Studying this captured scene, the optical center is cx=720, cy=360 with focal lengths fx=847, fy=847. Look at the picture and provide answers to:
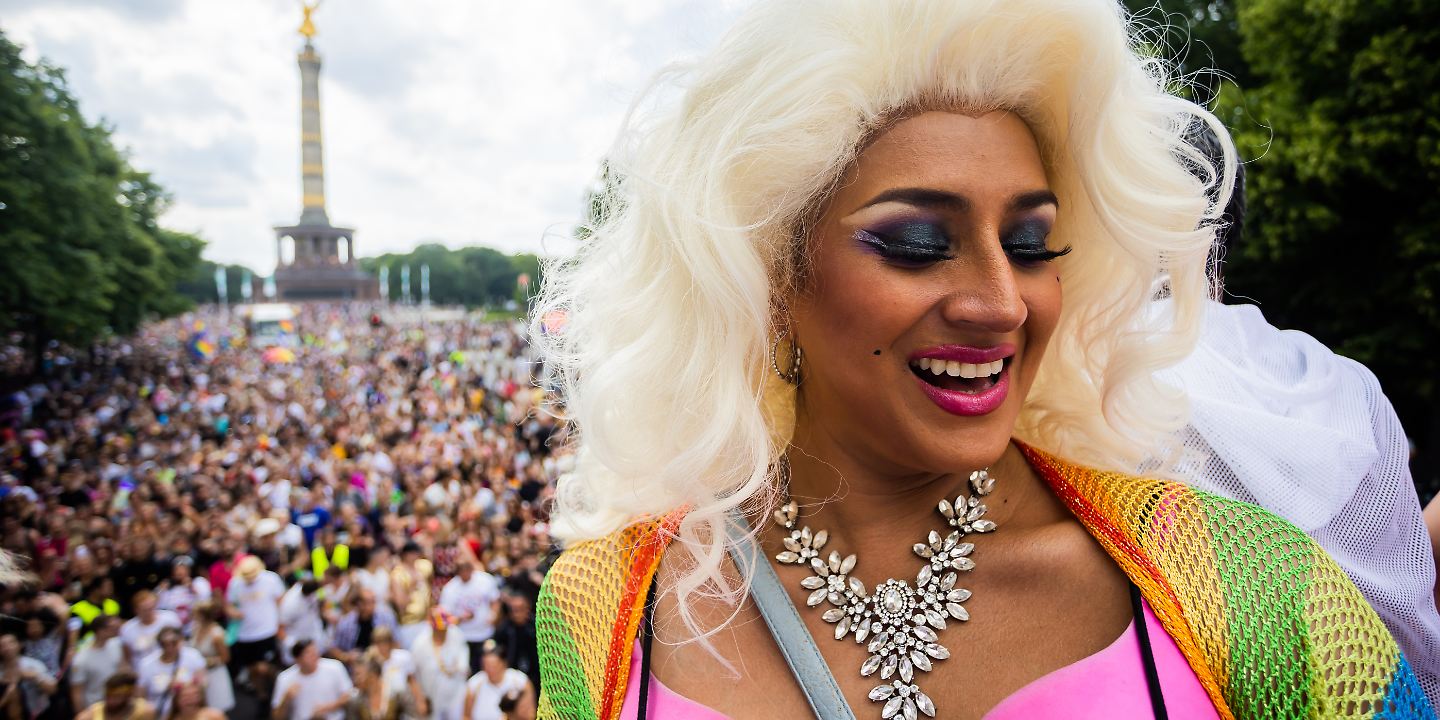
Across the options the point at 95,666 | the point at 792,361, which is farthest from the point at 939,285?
the point at 95,666

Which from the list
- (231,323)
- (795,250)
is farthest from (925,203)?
(231,323)

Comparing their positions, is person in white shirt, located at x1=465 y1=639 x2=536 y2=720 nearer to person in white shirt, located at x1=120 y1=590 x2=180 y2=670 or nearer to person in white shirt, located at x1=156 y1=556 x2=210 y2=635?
person in white shirt, located at x1=120 y1=590 x2=180 y2=670

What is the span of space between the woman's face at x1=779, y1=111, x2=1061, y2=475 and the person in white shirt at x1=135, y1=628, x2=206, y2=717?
6.15 meters

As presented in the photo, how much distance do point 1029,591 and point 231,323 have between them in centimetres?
5749

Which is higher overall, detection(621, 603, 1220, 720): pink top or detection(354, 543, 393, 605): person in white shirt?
detection(621, 603, 1220, 720): pink top

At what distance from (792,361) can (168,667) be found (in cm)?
633

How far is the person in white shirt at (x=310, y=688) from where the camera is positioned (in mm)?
5824

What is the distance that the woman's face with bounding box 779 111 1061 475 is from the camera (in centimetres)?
148

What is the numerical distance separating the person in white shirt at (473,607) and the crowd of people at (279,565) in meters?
0.02

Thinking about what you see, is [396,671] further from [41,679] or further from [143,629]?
[41,679]

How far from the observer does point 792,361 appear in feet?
5.87

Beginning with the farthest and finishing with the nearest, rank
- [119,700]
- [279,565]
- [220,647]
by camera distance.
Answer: [279,565] → [220,647] → [119,700]

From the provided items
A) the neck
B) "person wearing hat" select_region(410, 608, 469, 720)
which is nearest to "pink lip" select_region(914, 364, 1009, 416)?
the neck

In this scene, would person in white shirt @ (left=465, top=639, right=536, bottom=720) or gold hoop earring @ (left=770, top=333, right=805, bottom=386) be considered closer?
gold hoop earring @ (left=770, top=333, right=805, bottom=386)
